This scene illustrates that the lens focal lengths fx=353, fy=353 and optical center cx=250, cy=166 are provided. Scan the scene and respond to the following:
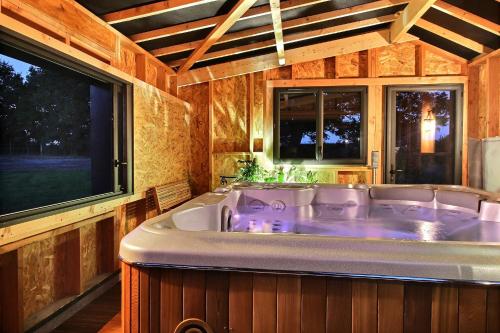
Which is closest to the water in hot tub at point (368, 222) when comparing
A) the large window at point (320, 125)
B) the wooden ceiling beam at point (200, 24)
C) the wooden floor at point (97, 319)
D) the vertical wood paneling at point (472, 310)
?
the wooden floor at point (97, 319)

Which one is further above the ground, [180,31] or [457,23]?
[457,23]

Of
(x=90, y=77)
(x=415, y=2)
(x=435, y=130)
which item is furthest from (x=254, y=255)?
(x=435, y=130)

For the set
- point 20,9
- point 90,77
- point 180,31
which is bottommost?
point 90,77

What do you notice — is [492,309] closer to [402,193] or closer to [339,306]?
[339,306]

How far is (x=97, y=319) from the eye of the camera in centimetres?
234

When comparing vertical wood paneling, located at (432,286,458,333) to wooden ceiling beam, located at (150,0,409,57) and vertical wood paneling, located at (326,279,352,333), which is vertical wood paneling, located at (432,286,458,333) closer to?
vertical wood paneling, located at (326,279,352,333)

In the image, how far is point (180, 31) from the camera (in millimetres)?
3346

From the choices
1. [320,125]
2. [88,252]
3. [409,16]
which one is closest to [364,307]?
[88,252]

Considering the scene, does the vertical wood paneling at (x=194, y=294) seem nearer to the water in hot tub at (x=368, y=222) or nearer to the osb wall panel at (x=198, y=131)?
the water in hot tub at (x=368, y=222)

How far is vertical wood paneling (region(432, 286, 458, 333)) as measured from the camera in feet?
2.90

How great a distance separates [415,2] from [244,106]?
95.8 inches

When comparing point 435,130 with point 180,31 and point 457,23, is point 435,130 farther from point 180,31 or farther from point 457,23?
point 180,31

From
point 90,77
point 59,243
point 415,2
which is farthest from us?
point 415,2

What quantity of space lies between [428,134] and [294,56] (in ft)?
7.26
